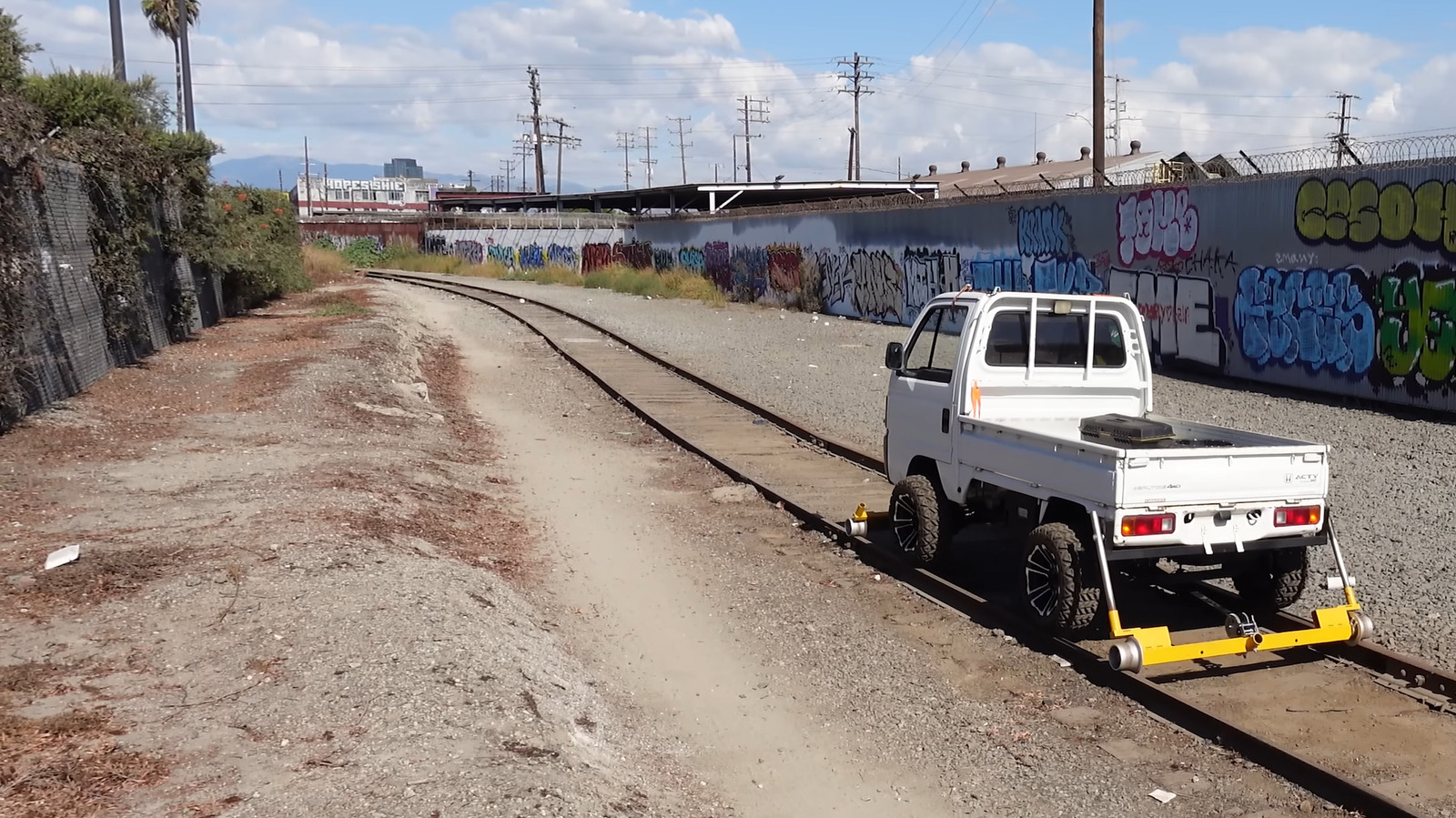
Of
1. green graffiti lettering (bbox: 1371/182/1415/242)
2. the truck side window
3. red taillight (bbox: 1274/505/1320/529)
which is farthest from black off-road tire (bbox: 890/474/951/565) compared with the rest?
green graffiti lettering (bbox: 1371/182/1415/242)

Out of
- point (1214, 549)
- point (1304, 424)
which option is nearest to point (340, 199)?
point (1304, 424)

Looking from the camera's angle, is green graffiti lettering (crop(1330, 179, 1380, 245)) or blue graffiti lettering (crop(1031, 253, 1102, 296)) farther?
blue graffiti lettering (crop(1031, 253, 1102, 296))

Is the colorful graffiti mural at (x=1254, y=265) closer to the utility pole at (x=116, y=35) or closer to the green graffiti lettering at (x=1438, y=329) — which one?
the green graffiti lettering at (x=1438, y=329)

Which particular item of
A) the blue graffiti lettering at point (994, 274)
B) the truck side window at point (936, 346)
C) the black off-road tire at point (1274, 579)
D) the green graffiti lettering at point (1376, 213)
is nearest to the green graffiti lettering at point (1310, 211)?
the green graffiti lettering at point (1376, 213)

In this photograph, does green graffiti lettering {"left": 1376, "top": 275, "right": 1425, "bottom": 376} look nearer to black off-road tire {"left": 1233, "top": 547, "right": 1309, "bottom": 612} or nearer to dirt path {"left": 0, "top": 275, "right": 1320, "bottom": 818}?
dirt path {"left": 0, "top": 275, "right": 1320, "bottom": 818}

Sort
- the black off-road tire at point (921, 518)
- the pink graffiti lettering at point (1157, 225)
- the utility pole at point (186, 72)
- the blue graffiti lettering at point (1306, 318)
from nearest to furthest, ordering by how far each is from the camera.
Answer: the black off-road tire at point (921, 518) < the blue graffiti lettering at point (1306, 318) < the pink graffiti lettering at point (1157, 225) < the utility pole at point (186, 72)

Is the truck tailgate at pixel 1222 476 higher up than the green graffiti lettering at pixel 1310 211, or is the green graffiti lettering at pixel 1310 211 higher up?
the green graffiti lettering at pixel 1310 211

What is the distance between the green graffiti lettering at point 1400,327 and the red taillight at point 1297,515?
36.5ft

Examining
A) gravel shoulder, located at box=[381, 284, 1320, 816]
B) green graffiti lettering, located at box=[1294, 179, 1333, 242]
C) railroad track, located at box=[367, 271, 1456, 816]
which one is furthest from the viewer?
green graffiti lettering, located at box=[1294, 179, 1333, 242]

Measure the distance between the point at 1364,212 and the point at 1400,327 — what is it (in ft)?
5.76

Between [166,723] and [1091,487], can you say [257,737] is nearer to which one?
[166,723]

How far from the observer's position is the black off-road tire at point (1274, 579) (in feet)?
25.1

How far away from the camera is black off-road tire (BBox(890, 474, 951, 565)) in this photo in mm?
8992

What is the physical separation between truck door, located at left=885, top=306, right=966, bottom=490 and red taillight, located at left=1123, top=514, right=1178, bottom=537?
2052 mm
